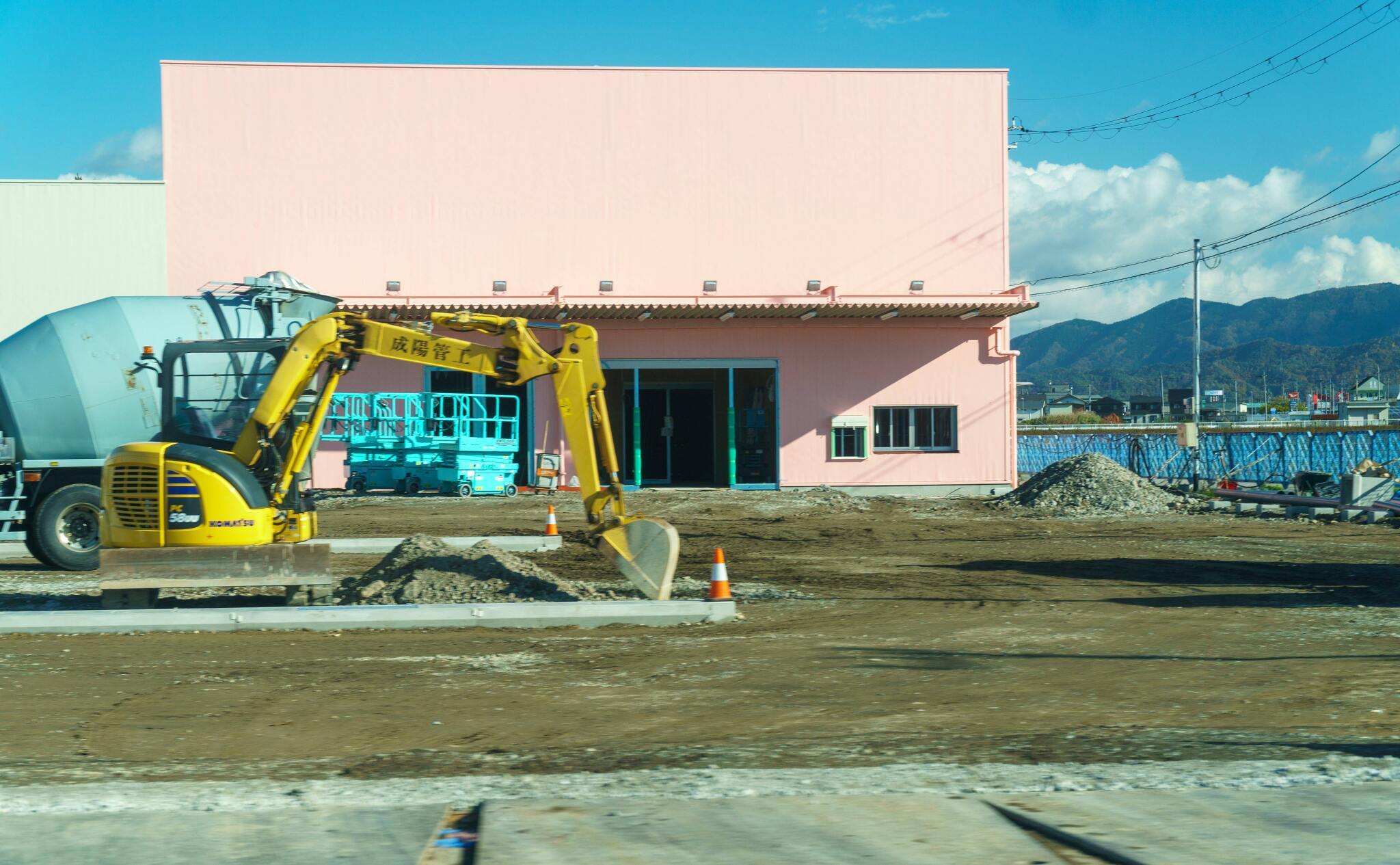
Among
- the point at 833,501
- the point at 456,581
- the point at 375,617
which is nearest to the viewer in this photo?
the point at 375,617

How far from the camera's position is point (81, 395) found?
15641 millimetres

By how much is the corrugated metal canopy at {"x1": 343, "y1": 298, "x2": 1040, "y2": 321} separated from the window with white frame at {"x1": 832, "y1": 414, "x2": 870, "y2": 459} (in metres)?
2.64

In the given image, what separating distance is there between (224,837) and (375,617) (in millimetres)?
5577

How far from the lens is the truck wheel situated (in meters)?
15.2

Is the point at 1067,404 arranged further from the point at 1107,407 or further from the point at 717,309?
the point at 717,309

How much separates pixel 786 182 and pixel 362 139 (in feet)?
35.5

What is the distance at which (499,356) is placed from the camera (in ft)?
37.2

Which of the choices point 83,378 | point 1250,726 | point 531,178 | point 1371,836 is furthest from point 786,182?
point 1371,836

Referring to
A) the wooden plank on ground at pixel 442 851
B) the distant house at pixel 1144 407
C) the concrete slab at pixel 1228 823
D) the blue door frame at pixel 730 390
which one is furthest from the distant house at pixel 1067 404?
the wooden plank on ground at pixel 442 851

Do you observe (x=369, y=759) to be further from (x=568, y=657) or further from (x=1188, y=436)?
(x=1188, y=436)

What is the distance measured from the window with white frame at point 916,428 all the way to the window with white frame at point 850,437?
44cm

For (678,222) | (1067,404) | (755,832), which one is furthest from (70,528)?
(1067,404)

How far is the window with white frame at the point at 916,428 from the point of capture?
1217 inches

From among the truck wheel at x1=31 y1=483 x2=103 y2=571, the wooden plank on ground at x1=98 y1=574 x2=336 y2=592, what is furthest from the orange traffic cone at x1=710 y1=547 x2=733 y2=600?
the truck wheel at x1=31 y1=483 x2=103 y2=571
